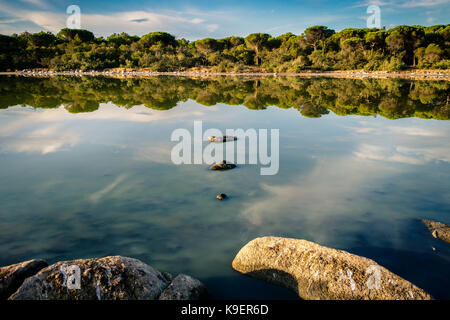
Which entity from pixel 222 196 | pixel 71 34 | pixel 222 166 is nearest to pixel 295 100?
pixel 222 166

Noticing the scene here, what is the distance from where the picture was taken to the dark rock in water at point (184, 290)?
4035 millimetres

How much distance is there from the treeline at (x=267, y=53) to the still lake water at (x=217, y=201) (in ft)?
180

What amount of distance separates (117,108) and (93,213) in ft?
56.9

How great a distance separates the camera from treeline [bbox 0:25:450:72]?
64375mm

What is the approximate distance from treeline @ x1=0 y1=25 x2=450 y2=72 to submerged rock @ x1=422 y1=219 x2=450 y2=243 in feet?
206

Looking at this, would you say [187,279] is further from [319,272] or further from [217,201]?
[217,201]

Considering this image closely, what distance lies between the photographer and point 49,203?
7.62m

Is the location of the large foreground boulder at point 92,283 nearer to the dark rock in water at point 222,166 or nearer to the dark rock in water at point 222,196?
the dark rock in water at point 222,196

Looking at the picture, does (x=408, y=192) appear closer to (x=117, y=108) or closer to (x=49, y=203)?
(x=49, y=203)

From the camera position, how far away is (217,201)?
25.2 feet

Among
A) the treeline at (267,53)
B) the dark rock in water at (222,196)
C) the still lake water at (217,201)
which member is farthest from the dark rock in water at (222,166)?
the treeline at (267,53)

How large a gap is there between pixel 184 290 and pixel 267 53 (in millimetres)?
78337

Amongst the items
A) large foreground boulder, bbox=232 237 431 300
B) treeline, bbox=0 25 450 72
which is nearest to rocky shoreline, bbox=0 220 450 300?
large foreground boulder, bbox=232 237 431 300
